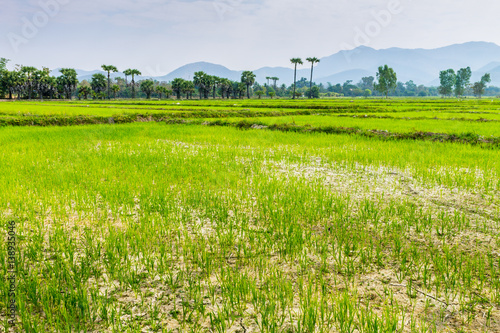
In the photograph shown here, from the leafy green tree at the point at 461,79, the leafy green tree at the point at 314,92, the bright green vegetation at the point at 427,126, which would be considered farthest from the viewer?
the leafy green tree at the point at 461,79

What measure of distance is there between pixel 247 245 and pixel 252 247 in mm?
103

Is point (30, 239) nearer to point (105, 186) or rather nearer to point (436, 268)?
point (105, 186)

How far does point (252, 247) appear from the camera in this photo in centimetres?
364

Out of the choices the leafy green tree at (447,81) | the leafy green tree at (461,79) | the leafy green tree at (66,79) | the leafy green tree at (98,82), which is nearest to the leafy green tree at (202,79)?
the leafy green tree at (98,82)

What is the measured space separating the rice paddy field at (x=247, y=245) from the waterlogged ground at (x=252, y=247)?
20 millimetres

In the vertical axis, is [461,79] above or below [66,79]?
above

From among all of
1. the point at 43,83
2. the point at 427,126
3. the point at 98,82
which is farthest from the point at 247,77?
the point at 427,126

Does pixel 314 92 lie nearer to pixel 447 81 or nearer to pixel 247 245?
pixel 447 81

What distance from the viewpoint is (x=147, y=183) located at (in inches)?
244

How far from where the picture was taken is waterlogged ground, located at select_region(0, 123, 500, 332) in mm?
2400

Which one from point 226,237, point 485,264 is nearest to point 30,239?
point 226,237

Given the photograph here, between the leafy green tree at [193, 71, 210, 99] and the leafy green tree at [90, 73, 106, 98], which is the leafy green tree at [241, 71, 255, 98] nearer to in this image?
the leafy green tree at [193, 71, 210, 99]

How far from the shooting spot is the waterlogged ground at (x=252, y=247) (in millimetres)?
2400

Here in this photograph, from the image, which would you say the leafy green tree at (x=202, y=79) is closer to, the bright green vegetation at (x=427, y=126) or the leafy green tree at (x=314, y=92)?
the leafy green tree at (x=314, y=92)
